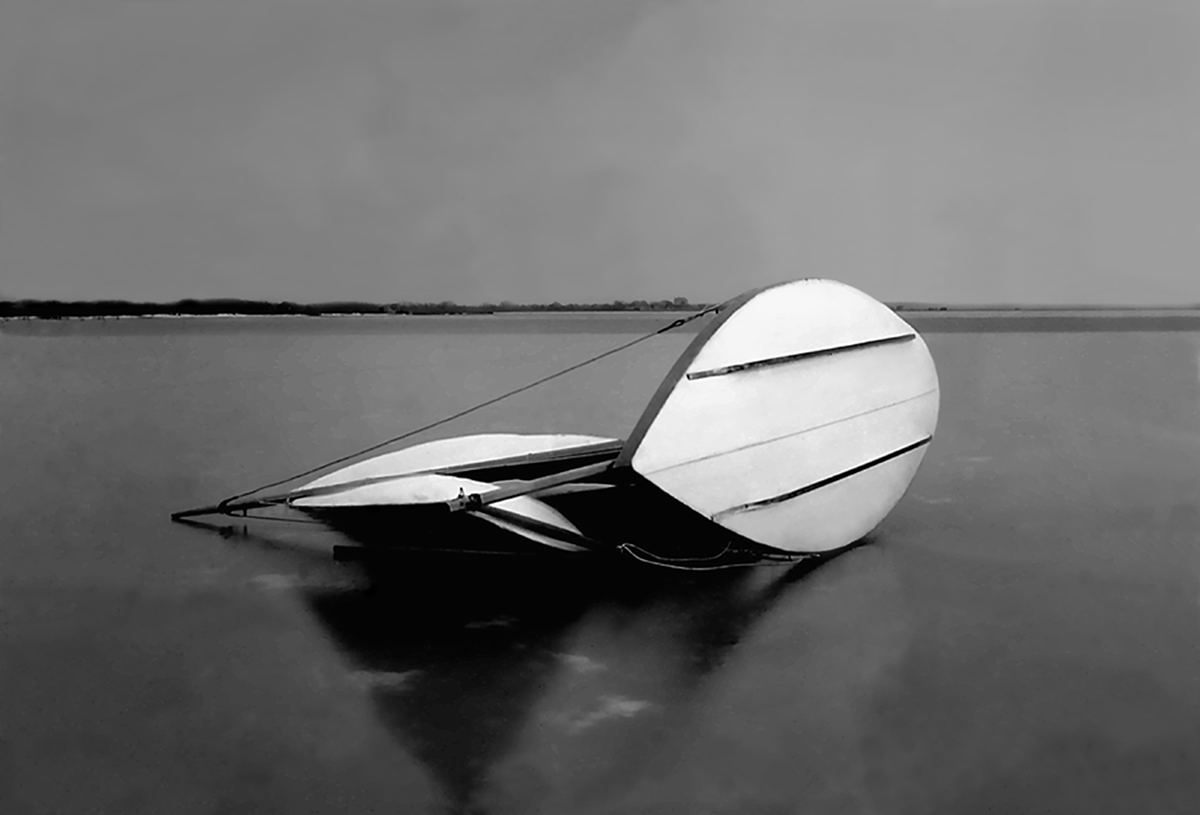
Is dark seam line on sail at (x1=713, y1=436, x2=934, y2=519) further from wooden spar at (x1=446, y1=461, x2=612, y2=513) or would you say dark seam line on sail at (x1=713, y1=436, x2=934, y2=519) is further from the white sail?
wooden spar at (x1=446, y1=461, x2=612, y2=513)

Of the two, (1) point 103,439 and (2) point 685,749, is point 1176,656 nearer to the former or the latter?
(2) point 685,749

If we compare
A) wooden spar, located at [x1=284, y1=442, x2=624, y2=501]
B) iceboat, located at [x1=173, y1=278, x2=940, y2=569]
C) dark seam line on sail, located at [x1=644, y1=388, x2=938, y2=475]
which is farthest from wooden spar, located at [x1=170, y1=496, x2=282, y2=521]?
dark seam line on sail, located at [x1=644, y1=388, x2=938, y2=475]

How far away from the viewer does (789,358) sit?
4.30 m

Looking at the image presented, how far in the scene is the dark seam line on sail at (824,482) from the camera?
162 inches

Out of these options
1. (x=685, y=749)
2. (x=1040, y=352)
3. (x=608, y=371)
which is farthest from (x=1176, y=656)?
(x=1040, y=352)

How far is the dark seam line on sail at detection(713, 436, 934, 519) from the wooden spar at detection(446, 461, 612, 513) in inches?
25.1

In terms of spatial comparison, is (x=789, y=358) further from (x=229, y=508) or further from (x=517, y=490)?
(x=229, y=508)

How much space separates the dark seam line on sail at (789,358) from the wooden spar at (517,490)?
66 cm

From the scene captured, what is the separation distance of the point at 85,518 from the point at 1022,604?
19.5 ft

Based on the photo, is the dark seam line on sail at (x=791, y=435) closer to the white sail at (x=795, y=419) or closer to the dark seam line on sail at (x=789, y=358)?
the white sail at (x=795, y=419)

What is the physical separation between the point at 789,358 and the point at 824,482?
68 cm

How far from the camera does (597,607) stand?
4.10m

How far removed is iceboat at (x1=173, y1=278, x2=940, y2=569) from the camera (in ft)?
13.1

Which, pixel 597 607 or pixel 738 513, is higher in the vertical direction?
pixel 738 513
